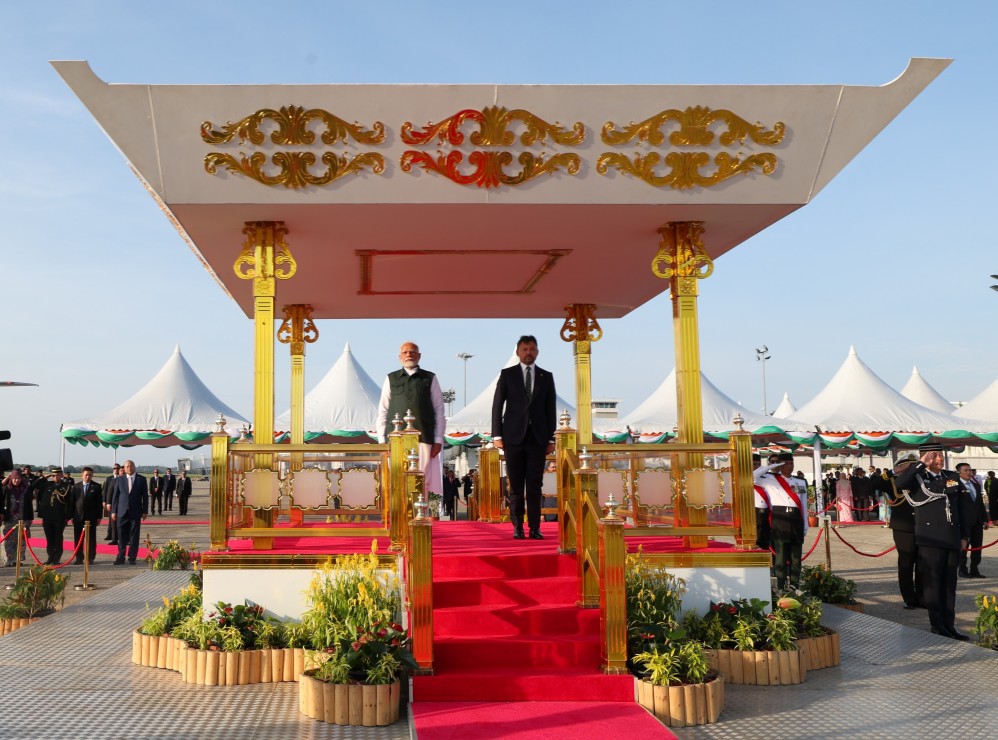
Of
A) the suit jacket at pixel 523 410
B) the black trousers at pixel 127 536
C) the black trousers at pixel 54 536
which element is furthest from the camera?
the black trousers at pixel 127 536

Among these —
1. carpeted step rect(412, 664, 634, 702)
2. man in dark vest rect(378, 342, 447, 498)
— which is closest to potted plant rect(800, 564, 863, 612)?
man in dark vest rect(378, 342, 447, 498)

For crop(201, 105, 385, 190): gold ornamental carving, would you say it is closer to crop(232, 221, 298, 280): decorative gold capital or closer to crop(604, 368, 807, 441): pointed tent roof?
crop(232, 221, 298, 280): decorative gold capital

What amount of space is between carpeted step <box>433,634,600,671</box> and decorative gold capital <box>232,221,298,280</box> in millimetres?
3799

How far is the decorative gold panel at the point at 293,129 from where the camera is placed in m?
7.66

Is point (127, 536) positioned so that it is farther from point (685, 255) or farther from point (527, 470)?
point (685, 255)

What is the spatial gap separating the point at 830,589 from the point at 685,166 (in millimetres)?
5851

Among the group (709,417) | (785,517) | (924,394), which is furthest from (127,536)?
(924,394)

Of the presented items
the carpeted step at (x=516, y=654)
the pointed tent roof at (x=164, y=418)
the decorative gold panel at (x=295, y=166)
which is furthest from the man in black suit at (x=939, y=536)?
the pointed tent roof at (x=164, y=418)

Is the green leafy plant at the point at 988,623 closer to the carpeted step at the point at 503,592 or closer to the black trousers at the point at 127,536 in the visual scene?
the carpeted step at the point at 503,592

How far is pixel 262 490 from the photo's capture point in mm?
7902

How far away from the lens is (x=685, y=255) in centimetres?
861

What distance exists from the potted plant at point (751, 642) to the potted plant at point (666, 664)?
0.81 ft

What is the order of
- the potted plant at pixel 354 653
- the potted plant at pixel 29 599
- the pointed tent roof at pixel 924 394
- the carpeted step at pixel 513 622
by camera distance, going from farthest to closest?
the pointed tent roof at pixel 924 394, the potted plant at pixel 29 599, the carpeted step at pixel 513 622, the potted plant at pixel 354 653

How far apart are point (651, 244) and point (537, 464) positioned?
2.75 metres
